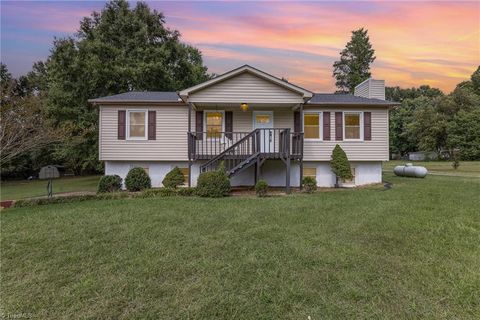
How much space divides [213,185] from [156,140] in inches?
170

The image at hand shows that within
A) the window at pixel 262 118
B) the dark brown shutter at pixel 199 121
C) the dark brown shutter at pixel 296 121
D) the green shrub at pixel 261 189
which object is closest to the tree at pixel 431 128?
the dark brown shutter at pixel 296 121

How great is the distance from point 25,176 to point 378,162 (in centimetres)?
3165

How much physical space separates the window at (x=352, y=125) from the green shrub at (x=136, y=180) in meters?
8.82

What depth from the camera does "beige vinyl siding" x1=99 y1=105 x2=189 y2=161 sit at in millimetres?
12461

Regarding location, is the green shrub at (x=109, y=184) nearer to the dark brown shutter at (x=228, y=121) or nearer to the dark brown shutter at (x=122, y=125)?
the dark brown shutter at (x=122, y=125)

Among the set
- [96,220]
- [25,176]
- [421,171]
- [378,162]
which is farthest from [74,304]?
[25,176]

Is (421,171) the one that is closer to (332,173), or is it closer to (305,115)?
(332,173)

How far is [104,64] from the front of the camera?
64.0 feet

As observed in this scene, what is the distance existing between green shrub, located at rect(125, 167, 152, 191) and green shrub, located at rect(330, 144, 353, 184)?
25.8ft

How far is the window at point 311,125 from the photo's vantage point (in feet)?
42.1

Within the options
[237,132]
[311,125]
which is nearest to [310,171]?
[311,125]

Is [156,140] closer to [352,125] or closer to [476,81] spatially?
[352,125]

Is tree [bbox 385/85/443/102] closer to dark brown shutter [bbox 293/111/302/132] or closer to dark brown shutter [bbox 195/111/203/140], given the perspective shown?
dark brown shutter [bbox 293/111/302/132]

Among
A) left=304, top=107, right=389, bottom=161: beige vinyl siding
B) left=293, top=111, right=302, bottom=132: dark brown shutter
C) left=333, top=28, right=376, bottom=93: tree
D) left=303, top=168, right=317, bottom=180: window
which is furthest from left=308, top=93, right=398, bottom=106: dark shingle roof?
left=333, top=28, right=376, bottom=93: tree
